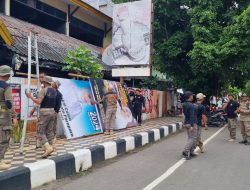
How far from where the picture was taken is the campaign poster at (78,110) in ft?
35.8

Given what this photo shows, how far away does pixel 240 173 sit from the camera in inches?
287

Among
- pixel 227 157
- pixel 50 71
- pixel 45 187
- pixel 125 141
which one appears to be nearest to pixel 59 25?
pixel 50 71

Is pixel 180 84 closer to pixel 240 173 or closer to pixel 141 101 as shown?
pixel 141 101

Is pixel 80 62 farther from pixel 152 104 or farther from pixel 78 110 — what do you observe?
pixel 152 104

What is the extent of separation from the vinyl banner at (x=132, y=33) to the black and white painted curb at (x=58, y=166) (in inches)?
262

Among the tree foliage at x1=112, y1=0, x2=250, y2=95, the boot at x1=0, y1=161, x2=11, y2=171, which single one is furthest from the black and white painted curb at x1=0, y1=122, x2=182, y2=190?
the tree foliage at x1=112, y1=0, x2=250, y2=95

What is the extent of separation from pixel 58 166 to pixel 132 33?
10966 millimetres

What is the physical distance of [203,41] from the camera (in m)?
18.8

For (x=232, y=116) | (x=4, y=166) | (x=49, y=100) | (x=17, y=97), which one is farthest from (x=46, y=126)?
(x=232, y=116)

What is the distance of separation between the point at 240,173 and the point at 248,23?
38.5 ft

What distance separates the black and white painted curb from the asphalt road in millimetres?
169

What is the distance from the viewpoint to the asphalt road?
629 centimetres

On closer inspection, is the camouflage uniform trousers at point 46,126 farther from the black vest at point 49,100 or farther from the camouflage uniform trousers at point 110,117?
the camouflage uniform trousers at point 110,117

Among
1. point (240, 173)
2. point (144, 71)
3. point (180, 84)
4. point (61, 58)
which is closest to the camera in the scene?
point (240, 173)
